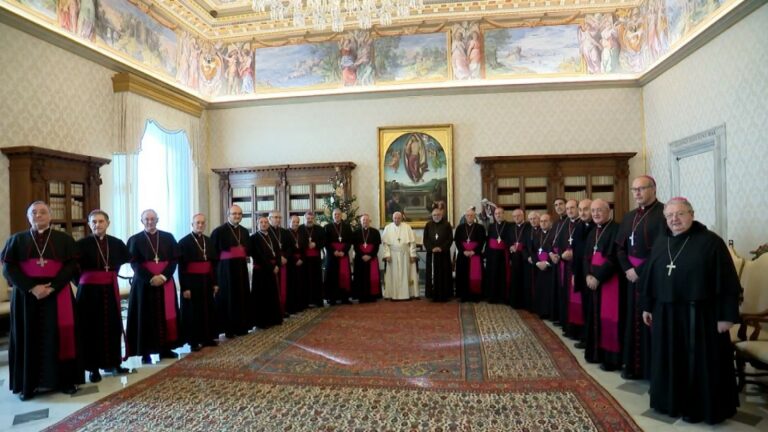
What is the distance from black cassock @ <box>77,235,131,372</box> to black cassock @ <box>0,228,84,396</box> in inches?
9.6

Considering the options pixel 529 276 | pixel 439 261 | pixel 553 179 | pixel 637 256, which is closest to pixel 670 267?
pixel 637 256

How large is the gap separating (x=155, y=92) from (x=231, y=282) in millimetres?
5344

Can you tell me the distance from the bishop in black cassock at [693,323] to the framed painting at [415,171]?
23.8 ft

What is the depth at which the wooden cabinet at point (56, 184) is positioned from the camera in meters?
6.67

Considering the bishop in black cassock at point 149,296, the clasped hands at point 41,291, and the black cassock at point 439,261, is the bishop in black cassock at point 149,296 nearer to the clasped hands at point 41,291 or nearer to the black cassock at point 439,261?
the clasped hands at point 41,291

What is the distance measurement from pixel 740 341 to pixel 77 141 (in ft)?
31.7

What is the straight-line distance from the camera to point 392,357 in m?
5.30

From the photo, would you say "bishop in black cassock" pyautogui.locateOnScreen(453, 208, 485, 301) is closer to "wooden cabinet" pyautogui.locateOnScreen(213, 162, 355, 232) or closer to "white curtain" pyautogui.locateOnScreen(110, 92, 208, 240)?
"wooden cabinet" pyautogui.locateOnScreen(213, 162, 355, 232)

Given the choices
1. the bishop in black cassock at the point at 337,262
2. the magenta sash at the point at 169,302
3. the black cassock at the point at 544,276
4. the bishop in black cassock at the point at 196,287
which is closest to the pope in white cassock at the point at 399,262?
the bishop in black cassock at the point at 337,262

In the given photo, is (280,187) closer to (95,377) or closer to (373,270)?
(373,270)

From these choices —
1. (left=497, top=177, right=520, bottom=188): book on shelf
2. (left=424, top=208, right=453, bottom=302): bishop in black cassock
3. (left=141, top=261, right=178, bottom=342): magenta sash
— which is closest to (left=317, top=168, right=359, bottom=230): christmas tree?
(left=424, top=208, right=453, bottom=302): bishop in black cassock

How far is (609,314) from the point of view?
482cm

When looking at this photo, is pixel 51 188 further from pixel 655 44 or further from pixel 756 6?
pixel 655 44

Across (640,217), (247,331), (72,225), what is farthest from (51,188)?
(640,217)
